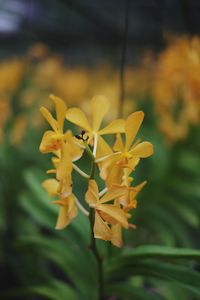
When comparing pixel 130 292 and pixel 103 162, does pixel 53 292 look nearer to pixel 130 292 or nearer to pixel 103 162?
pixel 130 292

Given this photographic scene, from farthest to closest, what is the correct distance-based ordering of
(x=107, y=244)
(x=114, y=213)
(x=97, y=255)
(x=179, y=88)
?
1. (x=179, y=88)
2. (x=107, y=244)
3. (x=97, y=255)
4. (x=114, y=213)

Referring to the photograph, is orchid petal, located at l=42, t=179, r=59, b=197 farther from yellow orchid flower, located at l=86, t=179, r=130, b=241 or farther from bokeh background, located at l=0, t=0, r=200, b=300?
bokeh background, located at l=0, t=0, r=200, b=300

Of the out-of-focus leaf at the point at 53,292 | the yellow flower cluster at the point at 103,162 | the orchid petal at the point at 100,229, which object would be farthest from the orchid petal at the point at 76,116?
the out-of-focus leaf at the point at 53,292

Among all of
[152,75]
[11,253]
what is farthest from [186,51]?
[152,75]

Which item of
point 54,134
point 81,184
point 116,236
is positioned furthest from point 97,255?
point 81,184

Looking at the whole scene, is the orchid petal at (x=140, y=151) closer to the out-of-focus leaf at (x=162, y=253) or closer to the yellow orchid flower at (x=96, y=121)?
the yellow orchid flower at (x=96, y=121)
